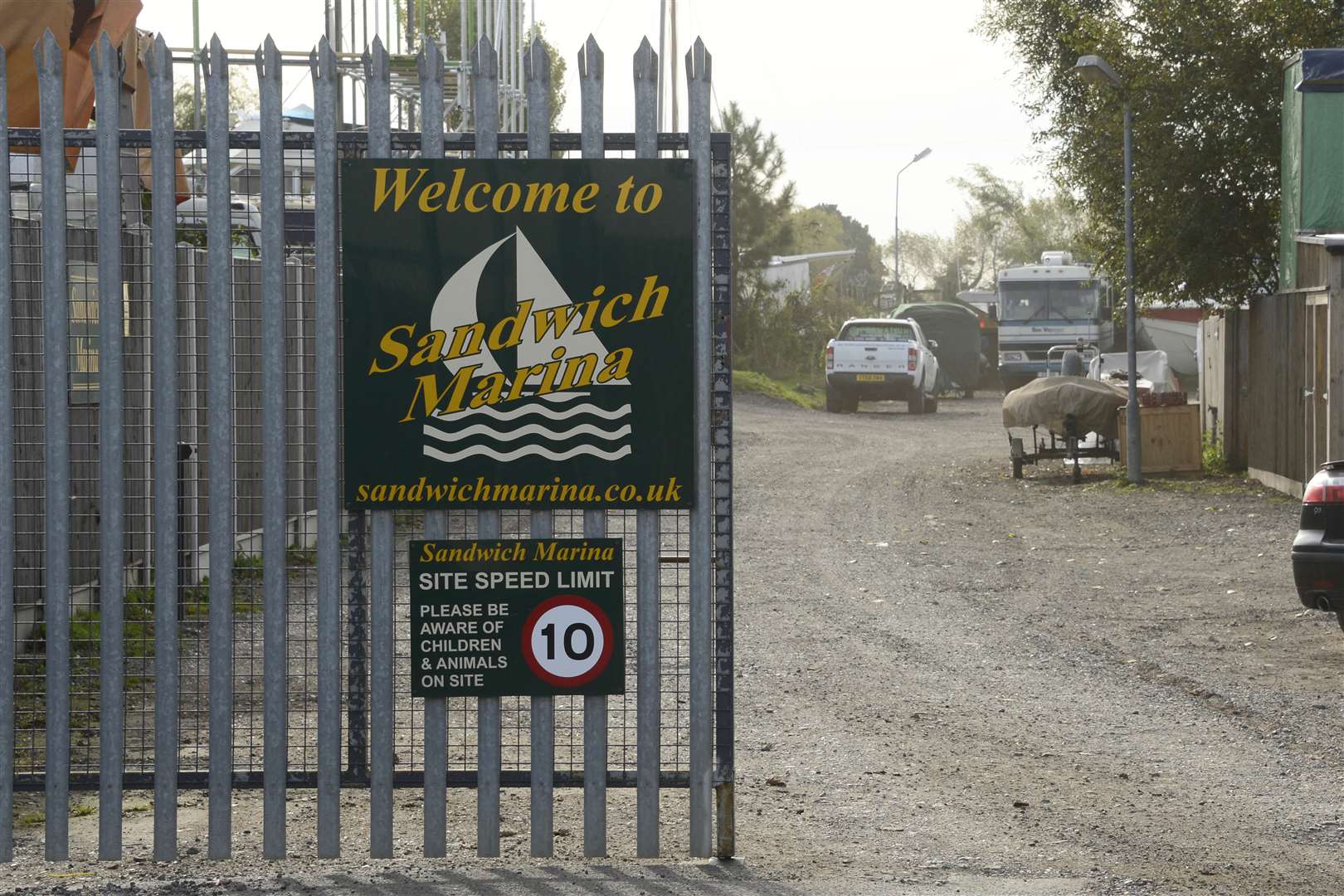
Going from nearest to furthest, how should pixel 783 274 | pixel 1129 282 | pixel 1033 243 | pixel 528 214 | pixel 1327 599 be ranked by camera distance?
pixel 528 214 → pixel 1327 599 → pixel 1129 282 → pixel 783 274 → pixel 1033 243

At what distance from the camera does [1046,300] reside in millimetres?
37062

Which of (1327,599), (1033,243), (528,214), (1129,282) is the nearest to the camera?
(528,214)

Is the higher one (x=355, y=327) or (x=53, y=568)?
(x=355, y=327)

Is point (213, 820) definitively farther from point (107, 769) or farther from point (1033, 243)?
point (1033, 243)

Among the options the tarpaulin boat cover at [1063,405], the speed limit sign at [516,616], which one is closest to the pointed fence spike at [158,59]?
the speed limit sign at [516,616]

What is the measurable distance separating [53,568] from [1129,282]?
52.2 feet

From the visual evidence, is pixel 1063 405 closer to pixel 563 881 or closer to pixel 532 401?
pixel 532 401

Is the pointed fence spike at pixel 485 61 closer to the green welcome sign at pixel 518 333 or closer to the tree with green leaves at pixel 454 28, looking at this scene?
the green welcome sign at pixel 518 333

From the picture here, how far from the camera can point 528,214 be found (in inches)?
200

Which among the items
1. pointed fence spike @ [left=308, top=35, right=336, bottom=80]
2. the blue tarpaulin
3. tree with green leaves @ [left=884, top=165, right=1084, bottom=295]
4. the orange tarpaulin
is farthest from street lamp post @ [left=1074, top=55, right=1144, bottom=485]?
tree with green leaves @ [left=884, top=165, right=1084, bottom=295]

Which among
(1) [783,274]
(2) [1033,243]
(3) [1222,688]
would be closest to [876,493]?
(3) [1222,688]

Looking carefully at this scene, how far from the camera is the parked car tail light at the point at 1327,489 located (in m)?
8.62

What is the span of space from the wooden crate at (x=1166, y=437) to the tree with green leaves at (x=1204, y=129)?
150 cm

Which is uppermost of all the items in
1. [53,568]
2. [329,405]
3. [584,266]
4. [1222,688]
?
[584,266]
